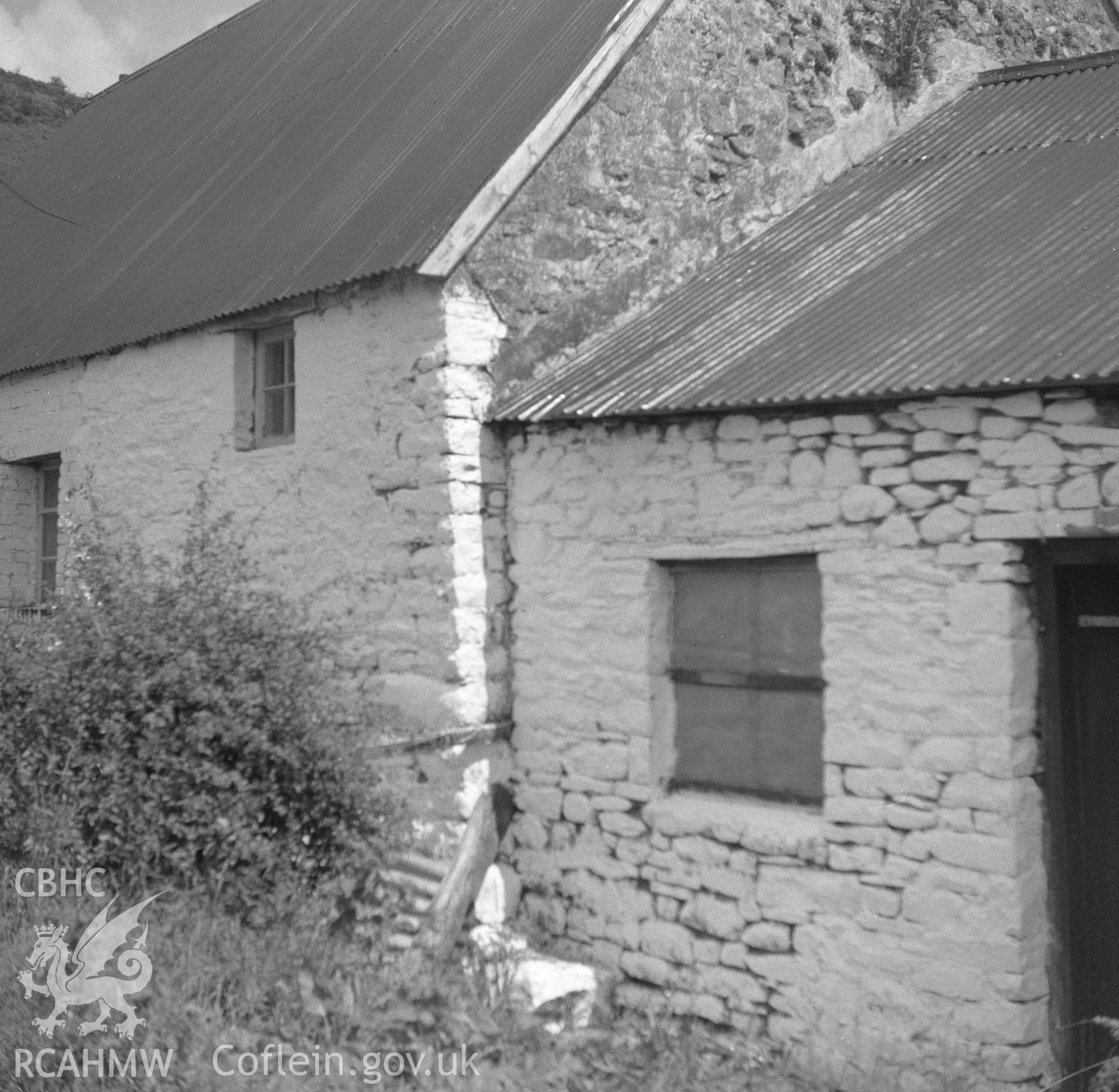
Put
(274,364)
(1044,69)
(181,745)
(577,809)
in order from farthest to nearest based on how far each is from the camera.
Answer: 1. (1044,69)
2. (274,364)
3. (577,809)
4. (181,745)

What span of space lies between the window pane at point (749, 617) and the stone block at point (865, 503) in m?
0.35

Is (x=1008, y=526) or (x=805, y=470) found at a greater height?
(x=805, y=470)

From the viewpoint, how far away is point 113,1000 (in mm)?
5055

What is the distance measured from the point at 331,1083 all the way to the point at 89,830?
2162 mm

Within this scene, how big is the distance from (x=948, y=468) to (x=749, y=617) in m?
1.27

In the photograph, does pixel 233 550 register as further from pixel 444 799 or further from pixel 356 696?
pixel 444 799

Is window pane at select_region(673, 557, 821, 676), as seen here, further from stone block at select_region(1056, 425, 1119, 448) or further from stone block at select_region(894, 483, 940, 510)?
stone block at select_region(1056, 425, 1119, 448)

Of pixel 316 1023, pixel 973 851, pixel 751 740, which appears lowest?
pixel 316 1023

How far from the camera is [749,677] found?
6.64 meters

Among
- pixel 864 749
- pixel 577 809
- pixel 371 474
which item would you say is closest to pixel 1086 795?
pixel 864 749

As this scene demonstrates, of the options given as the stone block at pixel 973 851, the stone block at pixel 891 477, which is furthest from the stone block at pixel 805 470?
the stone block at pixel 973 851

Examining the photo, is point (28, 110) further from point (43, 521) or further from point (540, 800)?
point (540, 800)

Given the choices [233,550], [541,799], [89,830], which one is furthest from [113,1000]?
[233,550]

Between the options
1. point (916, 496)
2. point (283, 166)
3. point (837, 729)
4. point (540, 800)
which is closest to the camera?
point (916, 496)
